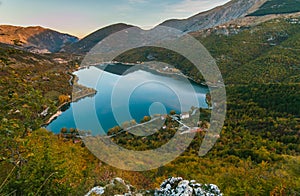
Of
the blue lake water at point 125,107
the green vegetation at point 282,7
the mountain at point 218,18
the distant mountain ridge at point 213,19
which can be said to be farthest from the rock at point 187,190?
the mountain at point 218,18

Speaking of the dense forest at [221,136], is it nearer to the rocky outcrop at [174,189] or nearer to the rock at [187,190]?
the rocky outcrop at [174,189]

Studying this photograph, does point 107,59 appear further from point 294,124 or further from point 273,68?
point 294,124

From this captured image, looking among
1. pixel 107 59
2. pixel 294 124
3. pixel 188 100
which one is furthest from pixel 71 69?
pixel 294 124

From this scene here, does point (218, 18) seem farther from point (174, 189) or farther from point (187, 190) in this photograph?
point (187, 190)

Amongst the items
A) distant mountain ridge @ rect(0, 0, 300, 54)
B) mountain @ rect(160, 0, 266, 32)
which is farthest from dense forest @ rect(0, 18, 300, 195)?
mountain @ rect(160, 0, 266, 32)

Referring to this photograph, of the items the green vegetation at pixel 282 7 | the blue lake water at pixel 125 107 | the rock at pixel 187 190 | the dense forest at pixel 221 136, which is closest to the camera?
the dense forest at pixel 221 136

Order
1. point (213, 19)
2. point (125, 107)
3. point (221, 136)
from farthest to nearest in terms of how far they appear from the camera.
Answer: point (213, 19)
point (125, 107)
point (221, 136)

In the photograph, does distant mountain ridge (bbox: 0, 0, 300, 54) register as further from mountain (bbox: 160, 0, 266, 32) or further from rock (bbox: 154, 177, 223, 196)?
rock (bbox: 154, 177, 223, 196)

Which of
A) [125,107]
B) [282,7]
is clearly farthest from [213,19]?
[125,107]

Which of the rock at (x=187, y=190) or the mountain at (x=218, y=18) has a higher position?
the mountain at (x=218, y=18)
